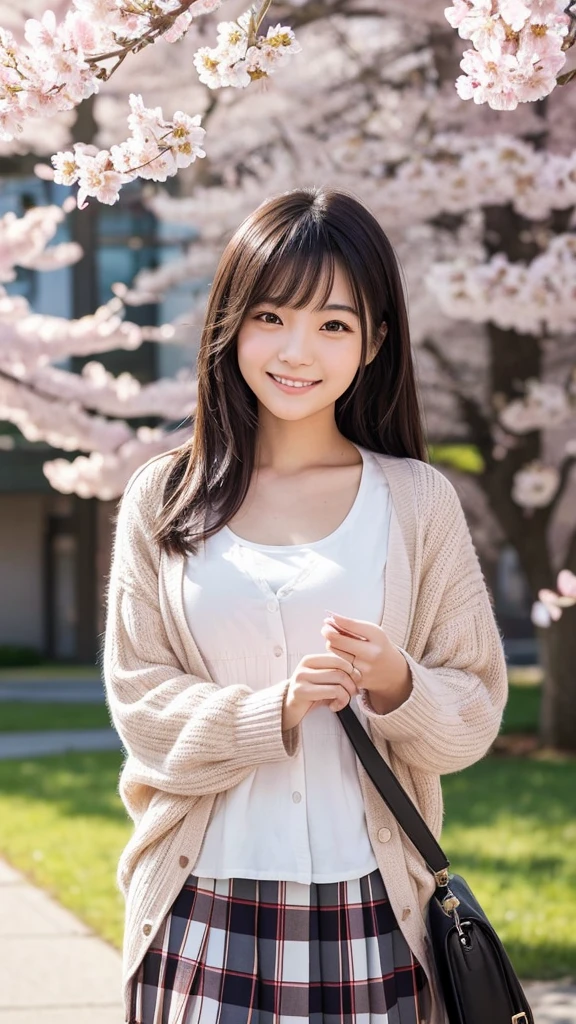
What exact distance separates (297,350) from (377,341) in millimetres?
218

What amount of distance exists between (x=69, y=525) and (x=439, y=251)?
11.8 meters

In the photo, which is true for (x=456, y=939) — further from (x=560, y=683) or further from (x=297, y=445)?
(x=560, y=683)

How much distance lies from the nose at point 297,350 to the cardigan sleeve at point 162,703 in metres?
0.36

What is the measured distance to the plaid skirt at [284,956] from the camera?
2.02 meters

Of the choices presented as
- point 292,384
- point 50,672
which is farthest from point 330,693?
point 50,672

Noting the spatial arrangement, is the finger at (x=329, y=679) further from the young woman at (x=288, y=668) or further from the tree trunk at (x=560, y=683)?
the tree trunk at (x=560, y=683)

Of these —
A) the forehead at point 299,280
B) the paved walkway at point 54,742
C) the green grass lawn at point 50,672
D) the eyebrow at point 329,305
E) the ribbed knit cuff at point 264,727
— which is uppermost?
the forehead at point 299,280

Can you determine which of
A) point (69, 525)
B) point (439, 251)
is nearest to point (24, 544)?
point (69, 525)

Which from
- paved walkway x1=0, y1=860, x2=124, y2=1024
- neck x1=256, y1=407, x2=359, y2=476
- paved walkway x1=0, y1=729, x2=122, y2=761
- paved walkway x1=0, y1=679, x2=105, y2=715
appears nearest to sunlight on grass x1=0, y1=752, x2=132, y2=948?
paved walkway x1=0, y1=860, x2=124, y2=1024

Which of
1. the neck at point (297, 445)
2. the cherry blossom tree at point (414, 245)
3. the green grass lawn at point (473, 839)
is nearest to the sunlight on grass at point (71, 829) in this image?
the green grass lawn at point (473, 839)

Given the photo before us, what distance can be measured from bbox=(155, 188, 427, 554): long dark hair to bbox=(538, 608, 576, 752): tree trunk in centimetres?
888

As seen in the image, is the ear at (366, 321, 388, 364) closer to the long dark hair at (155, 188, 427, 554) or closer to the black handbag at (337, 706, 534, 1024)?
the long dark hair at (155, 188, 427, 554)

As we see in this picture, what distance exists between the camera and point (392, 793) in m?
2.07

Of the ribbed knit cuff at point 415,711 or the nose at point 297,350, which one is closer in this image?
the ribbed knit cuff at point 415,711
